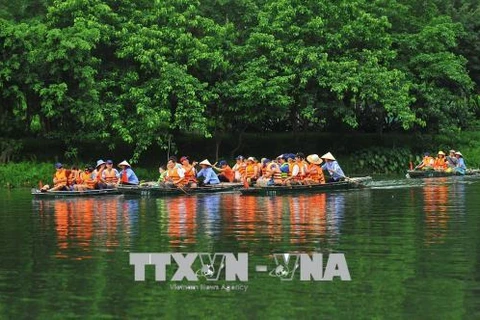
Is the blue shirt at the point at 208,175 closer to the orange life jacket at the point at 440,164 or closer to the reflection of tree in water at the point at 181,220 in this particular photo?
the reflection of tree in water at the point at 181,220

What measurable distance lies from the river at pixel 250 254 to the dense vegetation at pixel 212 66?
317 inches

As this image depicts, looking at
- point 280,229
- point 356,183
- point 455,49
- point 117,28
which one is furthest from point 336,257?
point 455,49

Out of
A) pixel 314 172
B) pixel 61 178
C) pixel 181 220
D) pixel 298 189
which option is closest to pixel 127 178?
pixel 61 178

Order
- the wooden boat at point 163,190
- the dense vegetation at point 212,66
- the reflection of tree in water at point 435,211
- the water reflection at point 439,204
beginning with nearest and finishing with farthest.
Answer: the reflection of tree in water at point 435,211, the water reflection at point 439,204, the wooden boat at point 163,190, the dense vegetation at point 212,66

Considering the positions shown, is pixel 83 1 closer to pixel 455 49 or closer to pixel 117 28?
pixel 117 28

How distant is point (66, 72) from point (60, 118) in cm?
240

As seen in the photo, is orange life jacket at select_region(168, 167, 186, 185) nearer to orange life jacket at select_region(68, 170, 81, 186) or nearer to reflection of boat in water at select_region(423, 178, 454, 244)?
orange life jacket at select_region(68, 170, 81, 186)

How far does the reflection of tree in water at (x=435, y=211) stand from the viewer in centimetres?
1698

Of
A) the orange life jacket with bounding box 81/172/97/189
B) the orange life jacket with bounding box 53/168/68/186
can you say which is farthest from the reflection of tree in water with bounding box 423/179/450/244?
the orange life jacket with bounding box 53/168/68/186

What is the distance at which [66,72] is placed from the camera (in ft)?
109

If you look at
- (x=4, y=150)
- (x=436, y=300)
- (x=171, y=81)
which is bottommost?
(x=436, y=300)

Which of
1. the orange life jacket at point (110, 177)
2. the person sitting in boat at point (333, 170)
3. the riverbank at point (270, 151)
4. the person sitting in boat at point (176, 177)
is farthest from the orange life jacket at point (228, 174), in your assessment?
the riverbank at point (270, 151)

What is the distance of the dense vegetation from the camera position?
1292 inches

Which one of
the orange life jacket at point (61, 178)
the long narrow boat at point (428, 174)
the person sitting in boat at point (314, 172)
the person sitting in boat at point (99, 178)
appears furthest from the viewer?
the long narrow boat at point (428, 174)
